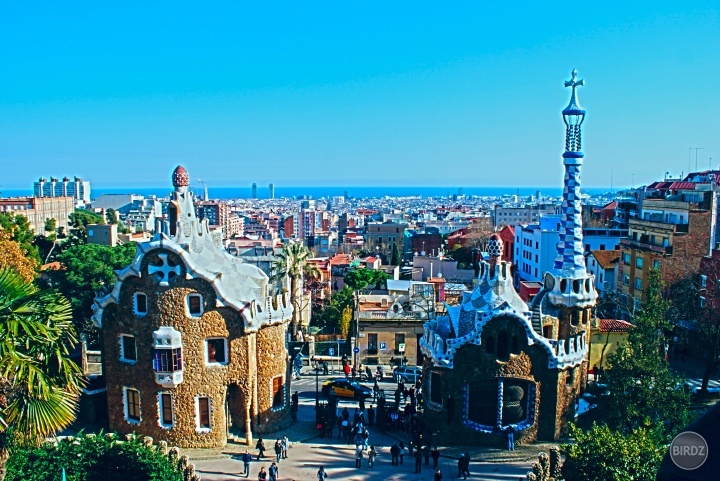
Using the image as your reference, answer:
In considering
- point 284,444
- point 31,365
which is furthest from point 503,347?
point 31,365

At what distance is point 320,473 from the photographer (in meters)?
24.8

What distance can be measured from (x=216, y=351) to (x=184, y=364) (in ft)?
4.90

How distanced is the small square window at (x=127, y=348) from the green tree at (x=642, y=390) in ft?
69.0

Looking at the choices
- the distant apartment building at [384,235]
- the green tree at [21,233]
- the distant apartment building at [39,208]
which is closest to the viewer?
the green tree at [21,233]

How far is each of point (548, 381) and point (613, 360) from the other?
2.97m

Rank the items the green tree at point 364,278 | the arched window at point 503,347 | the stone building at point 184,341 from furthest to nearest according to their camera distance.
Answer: the green tree at point 364,278 < the arched window at point 503,347 < the stone building at point 184,341

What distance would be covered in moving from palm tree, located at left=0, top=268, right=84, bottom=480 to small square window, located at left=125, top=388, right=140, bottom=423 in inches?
379

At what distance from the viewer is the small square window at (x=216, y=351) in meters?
28.9

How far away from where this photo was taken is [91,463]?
21.6 m

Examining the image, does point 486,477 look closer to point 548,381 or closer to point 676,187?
point 548,381

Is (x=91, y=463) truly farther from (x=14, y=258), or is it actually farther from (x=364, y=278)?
(x=364, y=278)

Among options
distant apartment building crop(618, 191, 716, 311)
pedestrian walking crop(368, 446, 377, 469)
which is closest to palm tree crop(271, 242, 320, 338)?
pedestrian walking crop(368, 446, 377, 469)

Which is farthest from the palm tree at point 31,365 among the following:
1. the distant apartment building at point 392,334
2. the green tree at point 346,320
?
the green tree at point 346,320

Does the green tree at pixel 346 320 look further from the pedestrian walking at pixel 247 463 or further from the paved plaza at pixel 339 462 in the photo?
the pedestrian walking at pixel 247 463
